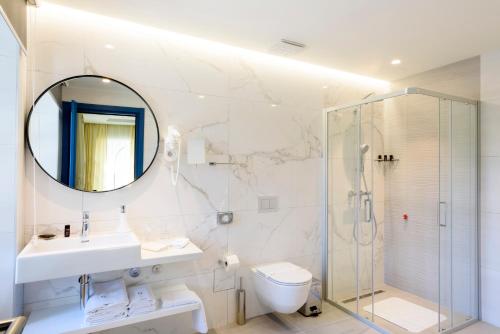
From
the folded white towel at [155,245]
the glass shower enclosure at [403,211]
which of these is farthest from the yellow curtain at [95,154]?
the glass shower enclosure at [403,211]

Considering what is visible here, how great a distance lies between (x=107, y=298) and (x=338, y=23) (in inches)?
95.6

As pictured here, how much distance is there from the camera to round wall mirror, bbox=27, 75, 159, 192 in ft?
6.59

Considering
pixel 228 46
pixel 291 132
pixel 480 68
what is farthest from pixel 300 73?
pixel 480 68

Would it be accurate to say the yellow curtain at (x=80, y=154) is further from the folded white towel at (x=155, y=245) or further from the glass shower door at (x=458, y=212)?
the glass shower door at (x=458, y=212)

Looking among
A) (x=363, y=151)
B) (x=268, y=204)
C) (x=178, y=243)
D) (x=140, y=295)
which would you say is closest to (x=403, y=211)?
(x=363, y=151)

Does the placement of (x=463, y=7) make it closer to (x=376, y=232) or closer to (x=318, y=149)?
(x=318, y=149)

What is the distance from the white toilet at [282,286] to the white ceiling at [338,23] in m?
1.91

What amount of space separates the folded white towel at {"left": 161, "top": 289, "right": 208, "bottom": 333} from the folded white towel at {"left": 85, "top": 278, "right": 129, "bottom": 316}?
279 millimetres

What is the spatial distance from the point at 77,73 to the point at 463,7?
2573mm

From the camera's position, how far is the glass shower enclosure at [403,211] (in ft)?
8.99

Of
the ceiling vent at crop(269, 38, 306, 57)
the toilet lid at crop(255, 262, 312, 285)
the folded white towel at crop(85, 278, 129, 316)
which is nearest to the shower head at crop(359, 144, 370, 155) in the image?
the ceiling vent at crop(269, 38, 306, 57)

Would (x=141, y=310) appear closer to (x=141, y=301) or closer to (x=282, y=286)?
(x=141, y=301)

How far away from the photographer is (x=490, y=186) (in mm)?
2723

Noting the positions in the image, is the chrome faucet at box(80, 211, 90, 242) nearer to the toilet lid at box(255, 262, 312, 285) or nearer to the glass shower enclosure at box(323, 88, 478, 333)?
the toilet lid at box(255, 262, 312, 285)
